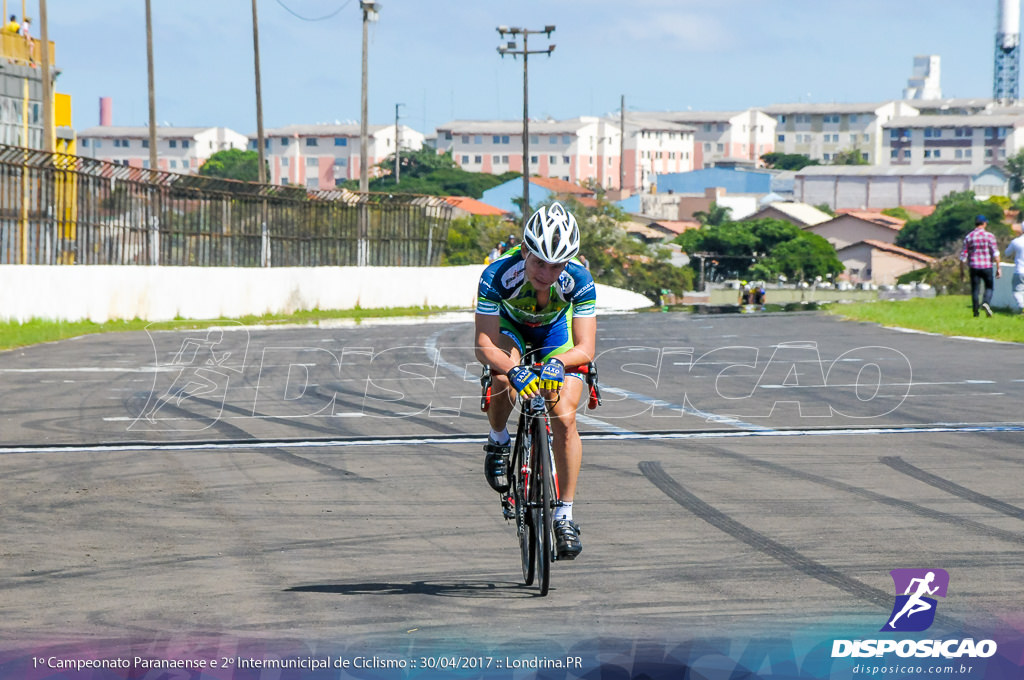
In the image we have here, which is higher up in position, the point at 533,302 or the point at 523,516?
the point at 533,302

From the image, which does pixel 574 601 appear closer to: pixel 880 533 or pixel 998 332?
pixel 880 533

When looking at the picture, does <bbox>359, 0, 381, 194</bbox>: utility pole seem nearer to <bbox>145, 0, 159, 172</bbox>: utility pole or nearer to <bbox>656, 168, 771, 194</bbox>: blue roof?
<bbox>145, 0, 159, 172</bbox>: utility pole

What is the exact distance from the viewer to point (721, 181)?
576ft

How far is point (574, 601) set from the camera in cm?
593

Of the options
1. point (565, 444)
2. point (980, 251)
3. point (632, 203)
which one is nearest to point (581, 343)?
point (565, 444)

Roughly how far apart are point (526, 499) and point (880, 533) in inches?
81.3

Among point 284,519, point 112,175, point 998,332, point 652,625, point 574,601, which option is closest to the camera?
point 652,625

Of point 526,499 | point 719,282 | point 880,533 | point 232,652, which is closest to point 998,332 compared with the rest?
point 880,533

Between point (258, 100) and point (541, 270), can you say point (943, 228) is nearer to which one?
point (258, 100)

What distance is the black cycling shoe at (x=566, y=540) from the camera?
6.13 m

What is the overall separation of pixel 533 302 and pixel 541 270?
347mm

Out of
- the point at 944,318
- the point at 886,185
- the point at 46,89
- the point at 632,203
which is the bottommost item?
the point at 944,318

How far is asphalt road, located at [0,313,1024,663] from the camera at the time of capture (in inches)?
226

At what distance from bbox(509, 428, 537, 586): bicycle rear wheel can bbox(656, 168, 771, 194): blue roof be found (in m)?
170
